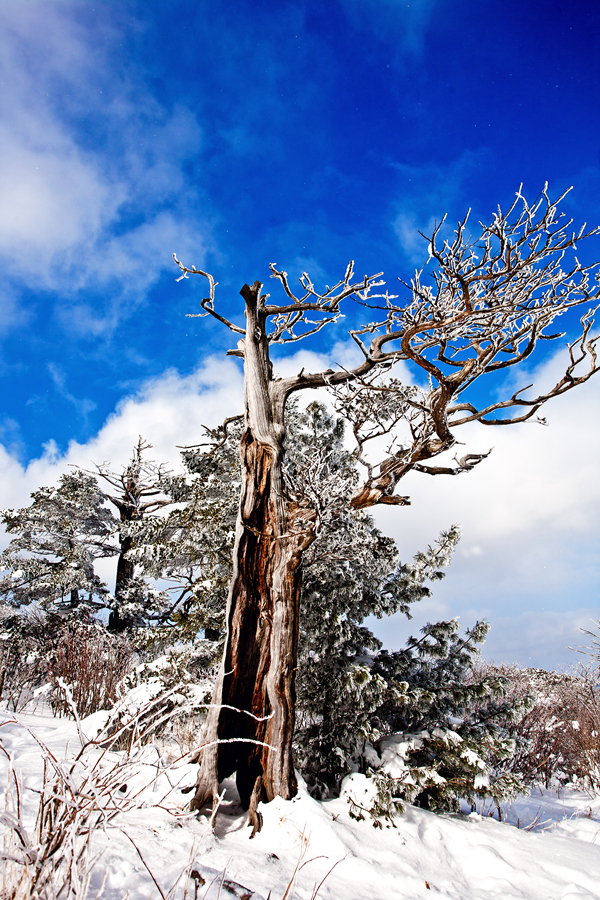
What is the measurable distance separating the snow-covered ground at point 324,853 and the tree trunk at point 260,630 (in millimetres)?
312

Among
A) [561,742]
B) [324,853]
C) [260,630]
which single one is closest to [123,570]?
[260,630]

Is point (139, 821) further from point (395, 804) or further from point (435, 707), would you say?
point (435, 707)

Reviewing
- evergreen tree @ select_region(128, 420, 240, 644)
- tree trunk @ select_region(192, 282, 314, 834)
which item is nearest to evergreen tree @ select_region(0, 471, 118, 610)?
evergreen tree @ select_region(128, 420, 240, 644)

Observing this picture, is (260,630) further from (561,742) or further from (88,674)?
(561,742)

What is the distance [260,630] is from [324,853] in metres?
1.95

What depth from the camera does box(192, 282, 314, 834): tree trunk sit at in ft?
14.8

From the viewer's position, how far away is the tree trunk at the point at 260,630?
4.51m

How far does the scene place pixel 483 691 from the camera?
18.4 ft

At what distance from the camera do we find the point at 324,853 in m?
3.69

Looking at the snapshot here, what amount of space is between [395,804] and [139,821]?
2508mm

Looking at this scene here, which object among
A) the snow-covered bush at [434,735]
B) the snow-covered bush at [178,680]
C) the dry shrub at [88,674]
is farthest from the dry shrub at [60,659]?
the snow-covered bush at [434,735]

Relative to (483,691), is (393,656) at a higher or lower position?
higher

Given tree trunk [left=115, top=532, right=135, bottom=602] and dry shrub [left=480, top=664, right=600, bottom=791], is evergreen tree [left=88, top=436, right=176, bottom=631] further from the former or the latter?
dry shrub [left=480, top=664, right=600, bottom=791]

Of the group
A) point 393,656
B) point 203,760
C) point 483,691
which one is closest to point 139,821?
point 203,760
